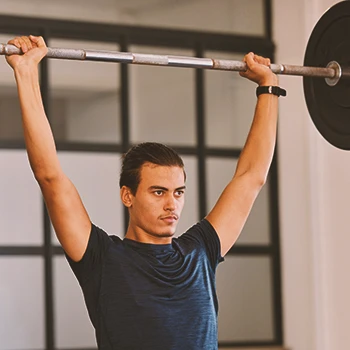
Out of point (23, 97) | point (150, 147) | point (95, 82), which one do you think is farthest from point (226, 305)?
point (23, 97)

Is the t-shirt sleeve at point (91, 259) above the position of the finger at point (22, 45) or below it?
below

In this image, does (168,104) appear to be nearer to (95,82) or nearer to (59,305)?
(95,82)

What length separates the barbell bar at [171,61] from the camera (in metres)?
2.92

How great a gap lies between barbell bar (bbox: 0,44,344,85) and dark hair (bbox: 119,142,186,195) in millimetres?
289

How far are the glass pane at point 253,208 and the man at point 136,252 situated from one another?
272cm

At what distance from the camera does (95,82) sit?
5.52 meters

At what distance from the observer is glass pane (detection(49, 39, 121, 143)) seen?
5.40 meters

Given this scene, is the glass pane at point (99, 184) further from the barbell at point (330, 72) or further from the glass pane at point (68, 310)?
the barbell at point (330, 72)

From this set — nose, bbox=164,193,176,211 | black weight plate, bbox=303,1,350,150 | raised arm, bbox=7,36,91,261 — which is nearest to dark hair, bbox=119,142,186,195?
nose, bbox=164,193,176,211

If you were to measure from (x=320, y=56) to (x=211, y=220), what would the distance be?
2.76ft

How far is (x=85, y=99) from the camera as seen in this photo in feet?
17.9

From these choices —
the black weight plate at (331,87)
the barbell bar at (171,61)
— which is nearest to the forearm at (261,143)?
the barbell bar at (171,61)

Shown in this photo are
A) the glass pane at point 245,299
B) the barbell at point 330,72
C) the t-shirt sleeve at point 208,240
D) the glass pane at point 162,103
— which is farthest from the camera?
the glass pane at point 245,299

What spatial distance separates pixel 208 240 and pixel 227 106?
2.88m
